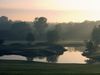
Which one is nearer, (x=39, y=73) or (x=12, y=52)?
(x=39, y=73)

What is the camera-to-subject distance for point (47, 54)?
3932 inches

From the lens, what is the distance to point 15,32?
177 meters

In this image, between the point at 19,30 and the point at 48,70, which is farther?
the point at 19,30

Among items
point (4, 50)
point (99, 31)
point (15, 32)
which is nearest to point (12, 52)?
point (4, 50)

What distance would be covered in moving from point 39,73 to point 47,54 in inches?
2273

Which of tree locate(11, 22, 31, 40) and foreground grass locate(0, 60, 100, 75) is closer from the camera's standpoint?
foreground grass locate(0, 60, 100, 75)

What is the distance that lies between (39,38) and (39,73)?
12230 cm

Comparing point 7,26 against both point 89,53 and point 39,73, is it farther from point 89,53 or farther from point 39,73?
point 39,73

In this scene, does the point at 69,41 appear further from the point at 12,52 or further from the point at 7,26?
the point at 12,52

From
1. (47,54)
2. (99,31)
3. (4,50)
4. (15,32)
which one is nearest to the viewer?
(47,54)

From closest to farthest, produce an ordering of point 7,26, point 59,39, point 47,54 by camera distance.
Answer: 1. point 47,54
2. point 59,39
3. point 7,26

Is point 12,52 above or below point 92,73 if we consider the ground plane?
below

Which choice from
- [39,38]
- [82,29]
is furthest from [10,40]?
[82,29]

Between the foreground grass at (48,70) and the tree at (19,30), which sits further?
the tree at (19,30)
